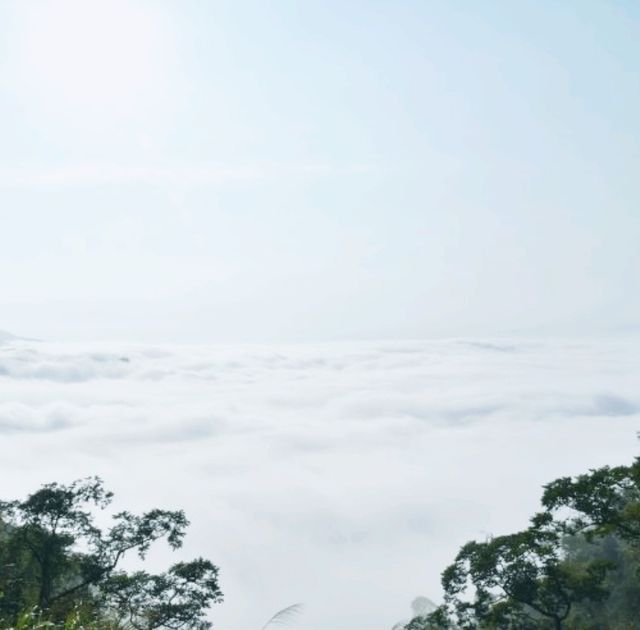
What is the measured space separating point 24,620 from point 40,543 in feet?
85.0

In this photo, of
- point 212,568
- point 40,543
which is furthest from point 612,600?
point 40,543

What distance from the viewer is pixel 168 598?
30.2 m

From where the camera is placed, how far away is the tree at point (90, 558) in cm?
2978

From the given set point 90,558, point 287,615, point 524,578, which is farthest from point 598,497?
point 90,558

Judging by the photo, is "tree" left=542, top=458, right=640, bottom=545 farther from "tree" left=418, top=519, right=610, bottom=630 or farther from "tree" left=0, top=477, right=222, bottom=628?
"tree" left=0, top=477, right=222, bottom=628

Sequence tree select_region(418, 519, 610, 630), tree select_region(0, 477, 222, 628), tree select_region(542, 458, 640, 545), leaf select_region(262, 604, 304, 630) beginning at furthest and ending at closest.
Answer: tree select_region(0, 477, 222, 628) → tree select_region(418, 519, 610, 630) → tree select_region(542, 458, 640, 545) → leaf select_region(262, 604, 304, 630)

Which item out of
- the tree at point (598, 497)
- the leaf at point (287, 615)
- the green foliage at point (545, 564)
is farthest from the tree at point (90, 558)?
the leaf at point (287, 615)

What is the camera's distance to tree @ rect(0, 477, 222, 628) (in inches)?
1172

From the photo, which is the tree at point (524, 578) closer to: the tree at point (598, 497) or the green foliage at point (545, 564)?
the green foliage at point (545, 564)

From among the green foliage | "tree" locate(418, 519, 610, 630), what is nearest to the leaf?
the green foliage

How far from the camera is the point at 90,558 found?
31375 mm

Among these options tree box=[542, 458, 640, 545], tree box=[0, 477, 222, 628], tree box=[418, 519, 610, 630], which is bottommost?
tree box=[418, 519, 610, 630]

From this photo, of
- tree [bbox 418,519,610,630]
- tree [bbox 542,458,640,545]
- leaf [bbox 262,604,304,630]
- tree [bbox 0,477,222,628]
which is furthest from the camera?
tree [bbox 0,477,222,628]

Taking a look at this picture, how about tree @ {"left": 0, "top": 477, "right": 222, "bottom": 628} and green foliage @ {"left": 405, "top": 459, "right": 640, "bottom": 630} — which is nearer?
green foliage @ {"left": 405, "top": 459, "right": 640, "bottom": 630}
